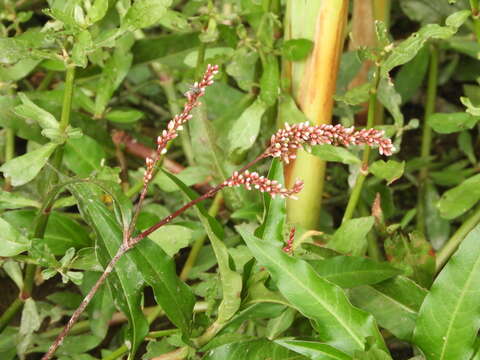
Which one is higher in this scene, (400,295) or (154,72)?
(154,72)

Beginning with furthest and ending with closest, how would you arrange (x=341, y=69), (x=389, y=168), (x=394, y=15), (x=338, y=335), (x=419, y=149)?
(x=394, y=15) < (x=419, y=149) < (x=341, y=69) < (x=389, y=168) < (x=338, y=335)

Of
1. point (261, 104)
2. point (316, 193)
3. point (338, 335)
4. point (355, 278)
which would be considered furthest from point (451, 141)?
point (338, 335)

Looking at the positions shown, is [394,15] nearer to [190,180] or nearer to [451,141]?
[451,141]

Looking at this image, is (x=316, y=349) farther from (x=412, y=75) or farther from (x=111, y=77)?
(x=412, y=75)

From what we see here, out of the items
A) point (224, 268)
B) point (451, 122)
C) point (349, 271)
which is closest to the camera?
point (224, 268)

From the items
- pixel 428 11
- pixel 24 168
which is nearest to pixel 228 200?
pixel 24 168

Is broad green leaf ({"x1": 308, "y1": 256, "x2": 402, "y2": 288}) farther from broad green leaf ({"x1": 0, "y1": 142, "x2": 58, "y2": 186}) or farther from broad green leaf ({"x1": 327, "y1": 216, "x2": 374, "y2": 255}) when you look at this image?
broad green leaf ({"x1": 0, "y1": 142, "x2": 58, "y2": 186})
